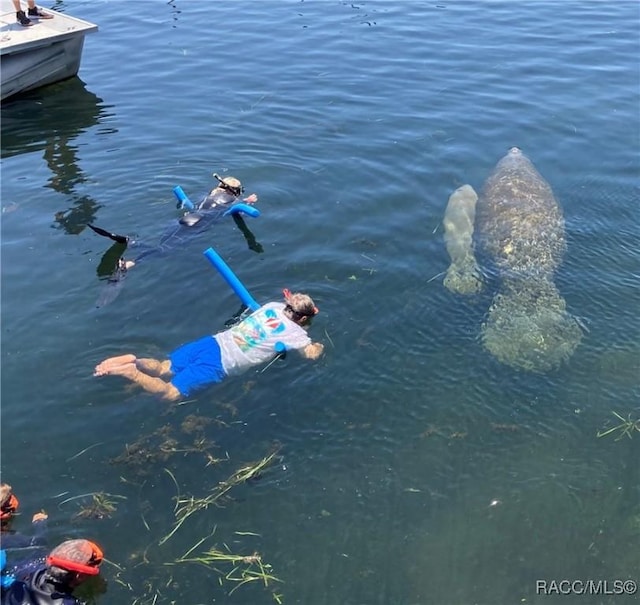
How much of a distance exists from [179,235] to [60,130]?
6.22 metres

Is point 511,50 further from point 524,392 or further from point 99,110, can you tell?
point 524,392

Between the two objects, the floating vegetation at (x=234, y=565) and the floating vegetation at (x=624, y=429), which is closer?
the floating vegetation at (x=234, y=565)

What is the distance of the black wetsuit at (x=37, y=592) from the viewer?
5.66 meters

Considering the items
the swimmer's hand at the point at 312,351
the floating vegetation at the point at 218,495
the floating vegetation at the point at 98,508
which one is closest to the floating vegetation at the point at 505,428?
the swimmer's hand at the point at 312,351

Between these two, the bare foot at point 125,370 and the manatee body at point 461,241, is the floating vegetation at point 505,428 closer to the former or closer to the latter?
the manatee body at point 461,241

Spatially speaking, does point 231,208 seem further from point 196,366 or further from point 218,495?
point 218,495

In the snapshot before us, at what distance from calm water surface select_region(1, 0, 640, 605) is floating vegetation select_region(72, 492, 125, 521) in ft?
0.24

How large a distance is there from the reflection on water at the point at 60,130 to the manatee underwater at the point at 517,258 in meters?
6.37

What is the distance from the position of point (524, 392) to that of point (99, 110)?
12292mm

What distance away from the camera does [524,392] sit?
26.5ft

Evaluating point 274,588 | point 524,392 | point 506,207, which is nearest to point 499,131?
point 506,207

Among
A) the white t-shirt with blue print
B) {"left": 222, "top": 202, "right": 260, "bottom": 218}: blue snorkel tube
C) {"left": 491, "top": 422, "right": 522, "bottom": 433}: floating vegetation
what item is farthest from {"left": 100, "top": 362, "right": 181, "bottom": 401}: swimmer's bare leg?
{"left": 491, "top": 422, "right": 522, "bottom": 433}: floating vegetation

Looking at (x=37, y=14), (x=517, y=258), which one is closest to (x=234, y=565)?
(x=517, y=258)

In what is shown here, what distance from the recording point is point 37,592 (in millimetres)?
5680
